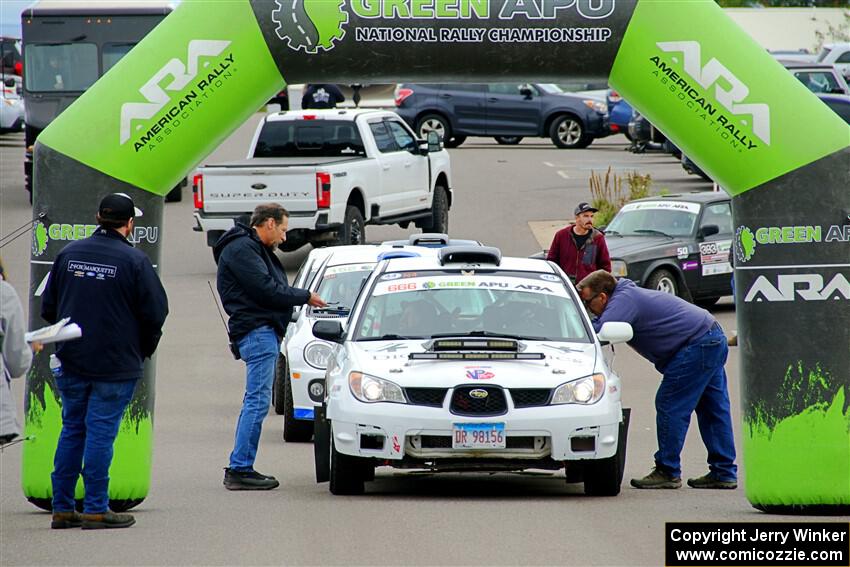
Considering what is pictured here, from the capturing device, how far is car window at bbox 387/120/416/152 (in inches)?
1029

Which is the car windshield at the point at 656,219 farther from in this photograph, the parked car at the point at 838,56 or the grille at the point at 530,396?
the parked car at the point at 838,56

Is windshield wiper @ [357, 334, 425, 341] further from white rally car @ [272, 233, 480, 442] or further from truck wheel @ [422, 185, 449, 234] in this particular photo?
truck wheel @ [422, 185, 449, 234]

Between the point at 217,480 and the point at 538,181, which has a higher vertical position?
the point at 538,181

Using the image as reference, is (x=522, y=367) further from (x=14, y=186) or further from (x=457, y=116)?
(x=457, y=116)

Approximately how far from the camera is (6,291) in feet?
26.7

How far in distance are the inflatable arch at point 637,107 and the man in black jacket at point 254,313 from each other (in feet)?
3.21

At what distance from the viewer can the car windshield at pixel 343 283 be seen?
48.0 feet

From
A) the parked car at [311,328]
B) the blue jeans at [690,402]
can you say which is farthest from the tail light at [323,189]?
the blue jeans at [690,402]

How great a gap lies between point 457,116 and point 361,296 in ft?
95.5

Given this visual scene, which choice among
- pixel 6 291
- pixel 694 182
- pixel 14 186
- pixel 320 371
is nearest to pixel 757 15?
pixel 694 182

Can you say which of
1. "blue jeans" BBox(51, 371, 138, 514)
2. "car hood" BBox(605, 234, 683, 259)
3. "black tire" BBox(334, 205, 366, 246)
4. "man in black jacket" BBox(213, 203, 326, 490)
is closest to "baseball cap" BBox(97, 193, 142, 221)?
"blue jeans" BBox(51, 371, 138, 514)

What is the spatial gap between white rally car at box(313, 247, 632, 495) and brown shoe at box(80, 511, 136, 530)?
1.50m

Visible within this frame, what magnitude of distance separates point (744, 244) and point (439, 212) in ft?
56.7

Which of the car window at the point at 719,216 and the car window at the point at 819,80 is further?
the car window at the point at 819,80
